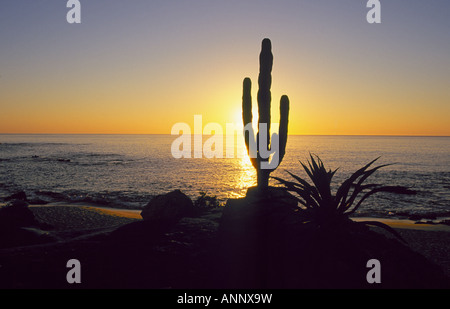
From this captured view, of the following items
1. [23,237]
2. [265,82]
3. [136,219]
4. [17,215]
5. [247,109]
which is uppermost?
[265,82]

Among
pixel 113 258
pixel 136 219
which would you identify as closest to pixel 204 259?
pixel 113 258

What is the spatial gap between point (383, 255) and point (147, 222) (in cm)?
375

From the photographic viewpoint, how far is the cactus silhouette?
9062mm

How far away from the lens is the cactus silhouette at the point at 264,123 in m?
9.06

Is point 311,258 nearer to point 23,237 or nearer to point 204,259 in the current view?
point 204,259

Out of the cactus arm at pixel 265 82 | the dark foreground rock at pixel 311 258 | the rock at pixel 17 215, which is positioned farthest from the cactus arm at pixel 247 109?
the rock at pixel 17 215

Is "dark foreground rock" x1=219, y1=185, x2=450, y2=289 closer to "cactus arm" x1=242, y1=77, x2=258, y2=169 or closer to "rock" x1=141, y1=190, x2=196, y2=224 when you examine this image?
"cactus arm" x1=242, y1=77, x2=258, y2=169

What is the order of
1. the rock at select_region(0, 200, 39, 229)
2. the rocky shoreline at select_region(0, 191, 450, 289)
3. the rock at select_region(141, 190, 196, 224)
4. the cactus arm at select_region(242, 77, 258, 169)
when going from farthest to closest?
1. the rock at select_region(141, 190, 196, 224)
2. the cactus arm at select_region(242, 77, 258, 169)
3. the rock at select_region(0, 200, 39, 229)
4. the rocky shoreline at select_region(0, 191, 450, 289)

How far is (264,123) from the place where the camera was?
8.91 m

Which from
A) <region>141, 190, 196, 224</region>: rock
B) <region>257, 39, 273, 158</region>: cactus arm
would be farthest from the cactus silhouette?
<region>141, 190, 196, 224</region>: rock
